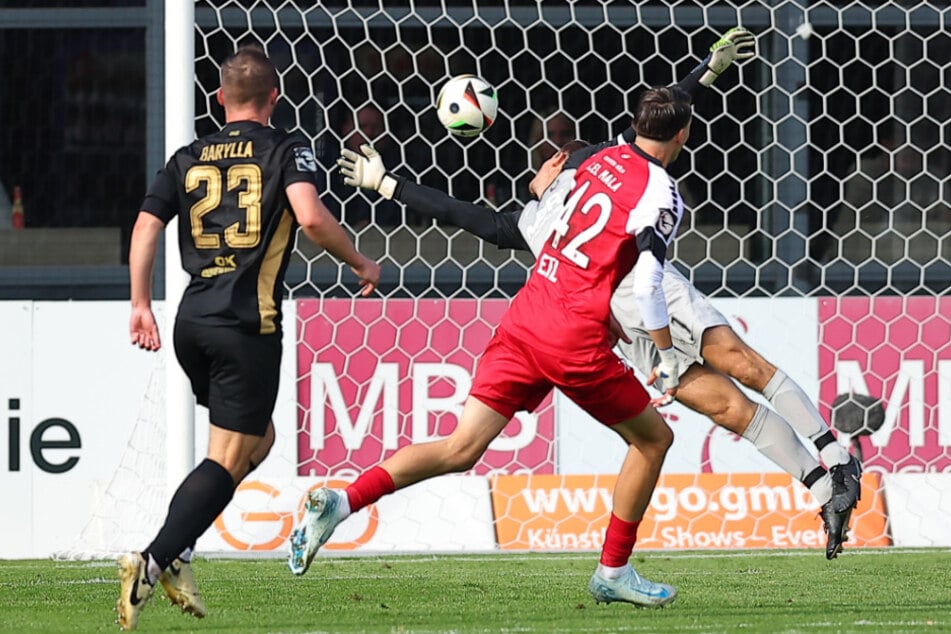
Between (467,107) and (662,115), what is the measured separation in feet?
4.89

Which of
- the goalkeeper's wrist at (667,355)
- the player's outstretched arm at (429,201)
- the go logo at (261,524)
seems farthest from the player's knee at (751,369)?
the go logo at (261,524)

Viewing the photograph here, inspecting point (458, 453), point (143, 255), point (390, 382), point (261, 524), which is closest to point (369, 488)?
point (458, 453)

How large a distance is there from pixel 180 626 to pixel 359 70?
521 cm

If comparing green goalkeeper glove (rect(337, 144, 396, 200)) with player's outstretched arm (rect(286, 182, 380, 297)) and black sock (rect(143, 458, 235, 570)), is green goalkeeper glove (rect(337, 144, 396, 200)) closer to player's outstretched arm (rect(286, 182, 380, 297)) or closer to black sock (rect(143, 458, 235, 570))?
player's outstretched arm (rect(286, 182, 380, 297))

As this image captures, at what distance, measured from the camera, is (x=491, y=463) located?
8.69 metres

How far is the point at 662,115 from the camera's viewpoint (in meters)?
5.54

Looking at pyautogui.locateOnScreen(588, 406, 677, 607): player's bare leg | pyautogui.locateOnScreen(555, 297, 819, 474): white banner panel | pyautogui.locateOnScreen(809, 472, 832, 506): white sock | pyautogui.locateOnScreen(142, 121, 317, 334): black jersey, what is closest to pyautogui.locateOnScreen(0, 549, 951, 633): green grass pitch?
pyautogui.locateOnScreen(588, 406, 677, 607): player's bare leg

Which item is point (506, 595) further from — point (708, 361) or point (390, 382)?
point (390, 382)

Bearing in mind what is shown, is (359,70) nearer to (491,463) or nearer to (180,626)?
(491,463)

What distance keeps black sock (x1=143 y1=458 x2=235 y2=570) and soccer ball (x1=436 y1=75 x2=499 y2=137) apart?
2.21m

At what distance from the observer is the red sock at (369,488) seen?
5395mm

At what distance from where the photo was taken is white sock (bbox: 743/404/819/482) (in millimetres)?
5996

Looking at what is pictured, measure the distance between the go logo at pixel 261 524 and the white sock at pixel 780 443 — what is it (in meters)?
2.69

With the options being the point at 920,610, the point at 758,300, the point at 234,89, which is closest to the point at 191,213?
the point at 234,89
